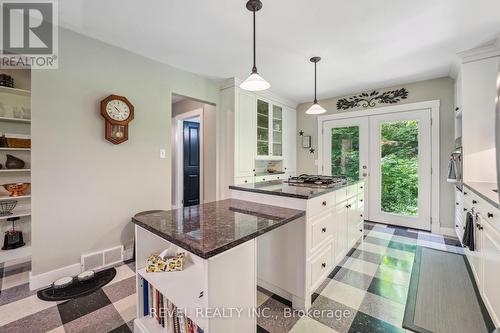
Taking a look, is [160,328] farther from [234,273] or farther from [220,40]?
[220,40]

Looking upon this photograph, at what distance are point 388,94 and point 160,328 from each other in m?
4.39

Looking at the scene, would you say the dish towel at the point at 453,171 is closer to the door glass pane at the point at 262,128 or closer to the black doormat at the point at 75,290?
the door glass pane at the point at 262,128

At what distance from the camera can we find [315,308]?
5.45 feet

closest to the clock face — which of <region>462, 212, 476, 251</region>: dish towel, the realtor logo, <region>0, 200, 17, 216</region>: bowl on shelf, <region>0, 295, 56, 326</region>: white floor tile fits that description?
the realtor logo

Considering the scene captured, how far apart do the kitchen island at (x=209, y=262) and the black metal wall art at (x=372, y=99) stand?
3.31m

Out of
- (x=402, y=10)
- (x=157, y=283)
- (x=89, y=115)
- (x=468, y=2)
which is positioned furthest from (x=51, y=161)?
(x=468, y=2)

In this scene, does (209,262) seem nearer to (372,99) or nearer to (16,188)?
(16,188)

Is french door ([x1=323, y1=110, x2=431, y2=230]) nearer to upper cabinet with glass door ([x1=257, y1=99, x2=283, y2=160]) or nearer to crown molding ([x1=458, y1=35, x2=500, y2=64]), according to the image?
crown molding ([x1=458, y1=35, x2=500, y2=64])

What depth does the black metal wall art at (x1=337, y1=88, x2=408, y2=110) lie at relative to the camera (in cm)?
363

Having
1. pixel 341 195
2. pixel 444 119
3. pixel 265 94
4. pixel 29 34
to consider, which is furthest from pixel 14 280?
pixel 444 119

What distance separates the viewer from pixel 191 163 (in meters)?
4.76

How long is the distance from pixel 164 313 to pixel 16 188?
7.24ft

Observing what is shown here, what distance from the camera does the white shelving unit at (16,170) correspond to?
7.24 ft

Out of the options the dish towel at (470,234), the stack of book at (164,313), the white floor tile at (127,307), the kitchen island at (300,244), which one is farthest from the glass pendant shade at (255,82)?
the dish towel at (470,234)
